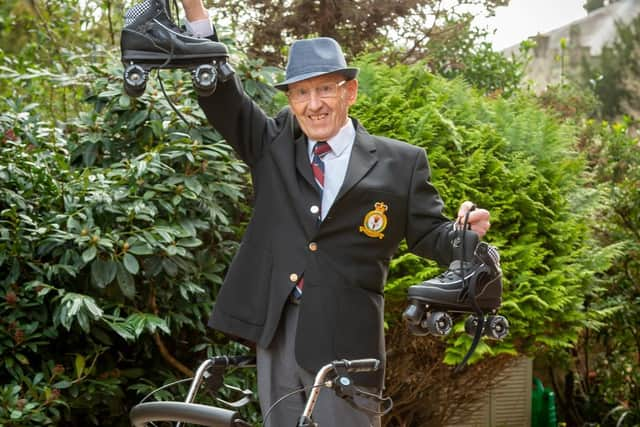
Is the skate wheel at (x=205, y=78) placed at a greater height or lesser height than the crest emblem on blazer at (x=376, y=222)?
greater

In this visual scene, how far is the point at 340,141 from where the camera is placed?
11.4ft

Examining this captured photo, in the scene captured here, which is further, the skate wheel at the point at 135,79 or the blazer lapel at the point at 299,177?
the blazer lapel at the point at 299,177

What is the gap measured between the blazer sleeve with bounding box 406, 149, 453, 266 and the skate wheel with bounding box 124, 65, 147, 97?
3.26 ft

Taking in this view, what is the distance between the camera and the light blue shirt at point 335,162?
3410 mm

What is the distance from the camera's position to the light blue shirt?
341 cm

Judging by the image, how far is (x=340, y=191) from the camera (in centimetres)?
334

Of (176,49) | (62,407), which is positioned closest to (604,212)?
(62,407)

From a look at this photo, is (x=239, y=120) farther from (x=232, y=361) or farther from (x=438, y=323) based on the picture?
(x=438, y=323)

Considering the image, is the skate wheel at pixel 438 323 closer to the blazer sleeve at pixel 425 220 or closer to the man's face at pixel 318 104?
the blazer sleeve at pixel 425 220

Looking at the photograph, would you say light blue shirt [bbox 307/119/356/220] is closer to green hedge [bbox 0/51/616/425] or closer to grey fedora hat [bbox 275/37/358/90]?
grey fedora hat [bbox 275/37/358/90]

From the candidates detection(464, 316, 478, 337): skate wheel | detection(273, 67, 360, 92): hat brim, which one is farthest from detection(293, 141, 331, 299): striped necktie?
detection(464, 316, 478, 337): skate wheel

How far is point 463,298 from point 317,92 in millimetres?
894

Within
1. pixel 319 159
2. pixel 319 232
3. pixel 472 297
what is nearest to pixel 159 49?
pixel 319 159

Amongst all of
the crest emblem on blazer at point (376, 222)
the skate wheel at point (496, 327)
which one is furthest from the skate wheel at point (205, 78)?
the skate wheel at point (496, 327)
